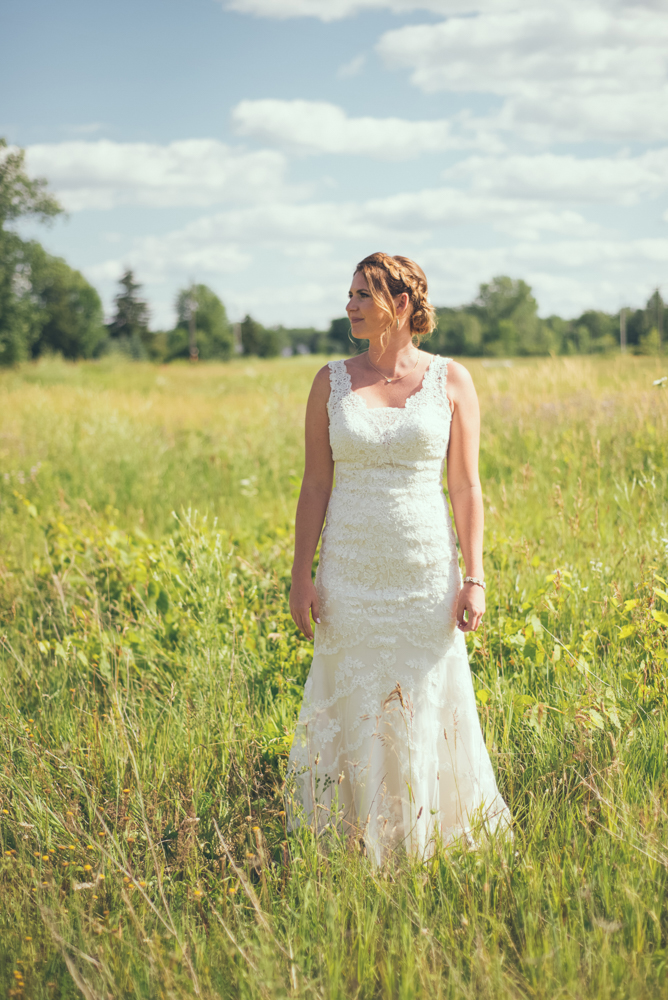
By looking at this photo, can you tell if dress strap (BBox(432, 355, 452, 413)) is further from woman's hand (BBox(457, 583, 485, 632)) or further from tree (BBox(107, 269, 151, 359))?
tree (BBox(107, 269, 151, 359))

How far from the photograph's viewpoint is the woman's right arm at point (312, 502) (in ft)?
7.80

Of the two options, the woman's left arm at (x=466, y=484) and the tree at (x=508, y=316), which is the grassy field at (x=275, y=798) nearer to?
the woman's left arm at (x=466, y=484)

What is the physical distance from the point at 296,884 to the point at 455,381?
5.61 ft

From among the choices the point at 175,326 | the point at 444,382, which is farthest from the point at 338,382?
the point at 175,326

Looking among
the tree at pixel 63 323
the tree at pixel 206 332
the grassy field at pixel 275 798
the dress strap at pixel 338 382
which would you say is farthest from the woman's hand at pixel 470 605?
the tree at pixel 206 332

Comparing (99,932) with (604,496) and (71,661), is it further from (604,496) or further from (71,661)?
(604,496)

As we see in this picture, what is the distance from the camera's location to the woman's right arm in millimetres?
2379

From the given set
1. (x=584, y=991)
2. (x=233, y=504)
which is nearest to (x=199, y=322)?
(x=233, y=504)

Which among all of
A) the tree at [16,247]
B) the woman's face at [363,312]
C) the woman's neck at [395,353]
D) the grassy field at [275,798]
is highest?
the tree at [16,247]

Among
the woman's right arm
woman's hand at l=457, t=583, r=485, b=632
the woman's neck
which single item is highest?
the woman's neck

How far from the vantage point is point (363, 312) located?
230 cm

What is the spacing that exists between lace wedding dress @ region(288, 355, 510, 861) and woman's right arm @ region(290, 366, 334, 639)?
0.26 ft

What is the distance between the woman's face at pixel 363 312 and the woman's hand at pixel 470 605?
0.98 metres

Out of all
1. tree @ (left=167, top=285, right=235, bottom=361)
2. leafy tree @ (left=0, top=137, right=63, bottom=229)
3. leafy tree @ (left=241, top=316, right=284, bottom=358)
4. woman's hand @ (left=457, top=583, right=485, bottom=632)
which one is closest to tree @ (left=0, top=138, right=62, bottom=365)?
leafy tree @ (left=0, top=137, right=63, bottom=229)
